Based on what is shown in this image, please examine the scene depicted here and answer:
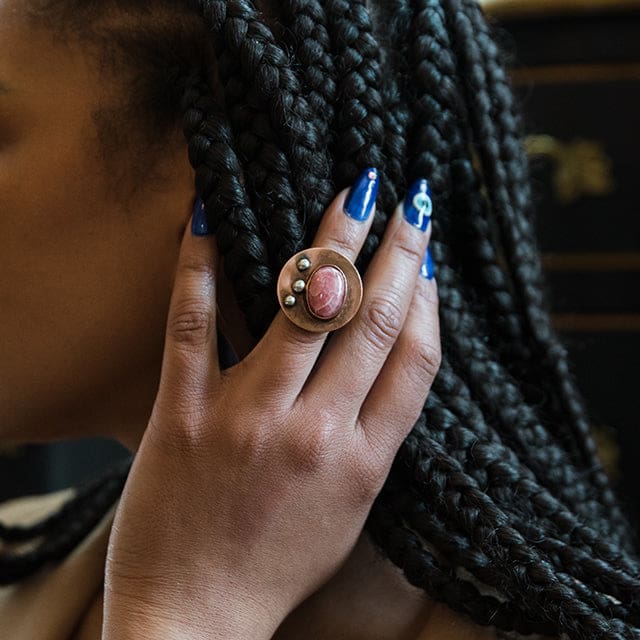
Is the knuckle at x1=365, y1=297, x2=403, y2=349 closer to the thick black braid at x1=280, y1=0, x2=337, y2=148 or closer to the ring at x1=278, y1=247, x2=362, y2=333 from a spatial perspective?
the ring at x1=278, y1=247, x2=362, y2=333

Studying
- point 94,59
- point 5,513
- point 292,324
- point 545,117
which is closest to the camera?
point 292,324

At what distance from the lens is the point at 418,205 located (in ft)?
2.68

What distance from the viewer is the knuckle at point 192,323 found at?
0.78 metres

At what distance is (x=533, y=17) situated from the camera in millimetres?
1325

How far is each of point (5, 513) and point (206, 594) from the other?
1.94ft

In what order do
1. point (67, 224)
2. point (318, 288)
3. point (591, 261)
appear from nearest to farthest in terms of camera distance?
point (318, 288)
point (67, 224)
point (591, 261)

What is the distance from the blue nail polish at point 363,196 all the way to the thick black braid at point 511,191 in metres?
0.16

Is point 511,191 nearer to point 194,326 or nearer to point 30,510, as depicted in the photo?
point 194,326

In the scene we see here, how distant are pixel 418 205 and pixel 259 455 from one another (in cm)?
25

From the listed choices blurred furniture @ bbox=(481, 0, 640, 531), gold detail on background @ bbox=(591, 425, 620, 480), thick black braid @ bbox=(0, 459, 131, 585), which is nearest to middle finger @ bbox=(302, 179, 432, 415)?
thick black braid @ bbox=(0, 459, 131, 585)

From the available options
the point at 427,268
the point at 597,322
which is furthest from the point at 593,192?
the point at 427,268

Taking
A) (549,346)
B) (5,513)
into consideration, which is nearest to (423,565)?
(549,346)

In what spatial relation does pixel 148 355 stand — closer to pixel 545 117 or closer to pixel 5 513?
pixel 5 513

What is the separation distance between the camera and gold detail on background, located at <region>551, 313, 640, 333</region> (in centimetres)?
136
